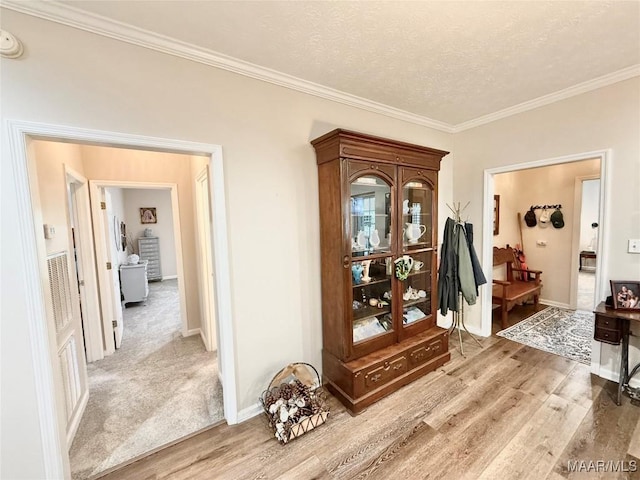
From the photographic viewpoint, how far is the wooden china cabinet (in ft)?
6.90

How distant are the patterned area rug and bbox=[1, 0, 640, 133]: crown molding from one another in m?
2.64

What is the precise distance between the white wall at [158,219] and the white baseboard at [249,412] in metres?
5.81

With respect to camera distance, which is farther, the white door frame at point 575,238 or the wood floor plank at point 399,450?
the white door frame at point 575,238

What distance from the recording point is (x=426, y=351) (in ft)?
8.41

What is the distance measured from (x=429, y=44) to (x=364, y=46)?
439 millimetres

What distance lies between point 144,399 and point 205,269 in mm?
1338

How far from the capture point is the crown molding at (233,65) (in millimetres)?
1408

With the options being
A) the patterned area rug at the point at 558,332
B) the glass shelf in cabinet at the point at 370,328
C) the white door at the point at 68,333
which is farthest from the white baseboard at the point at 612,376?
the white door at the point at 68,333

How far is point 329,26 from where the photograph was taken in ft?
5.26

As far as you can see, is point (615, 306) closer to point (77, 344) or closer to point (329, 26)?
point (329, 26)

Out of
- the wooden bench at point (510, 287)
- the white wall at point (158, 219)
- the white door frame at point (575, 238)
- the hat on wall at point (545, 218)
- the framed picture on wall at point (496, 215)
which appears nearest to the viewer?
the wooden bench at point (510, 287)

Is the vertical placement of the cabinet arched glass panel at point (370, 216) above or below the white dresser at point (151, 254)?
above

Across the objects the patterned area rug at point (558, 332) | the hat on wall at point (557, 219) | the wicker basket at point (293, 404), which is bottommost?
the patterned area rug at point (558, 332)

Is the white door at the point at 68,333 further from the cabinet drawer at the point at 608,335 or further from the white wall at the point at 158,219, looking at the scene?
the white wall at the point at 158,219
